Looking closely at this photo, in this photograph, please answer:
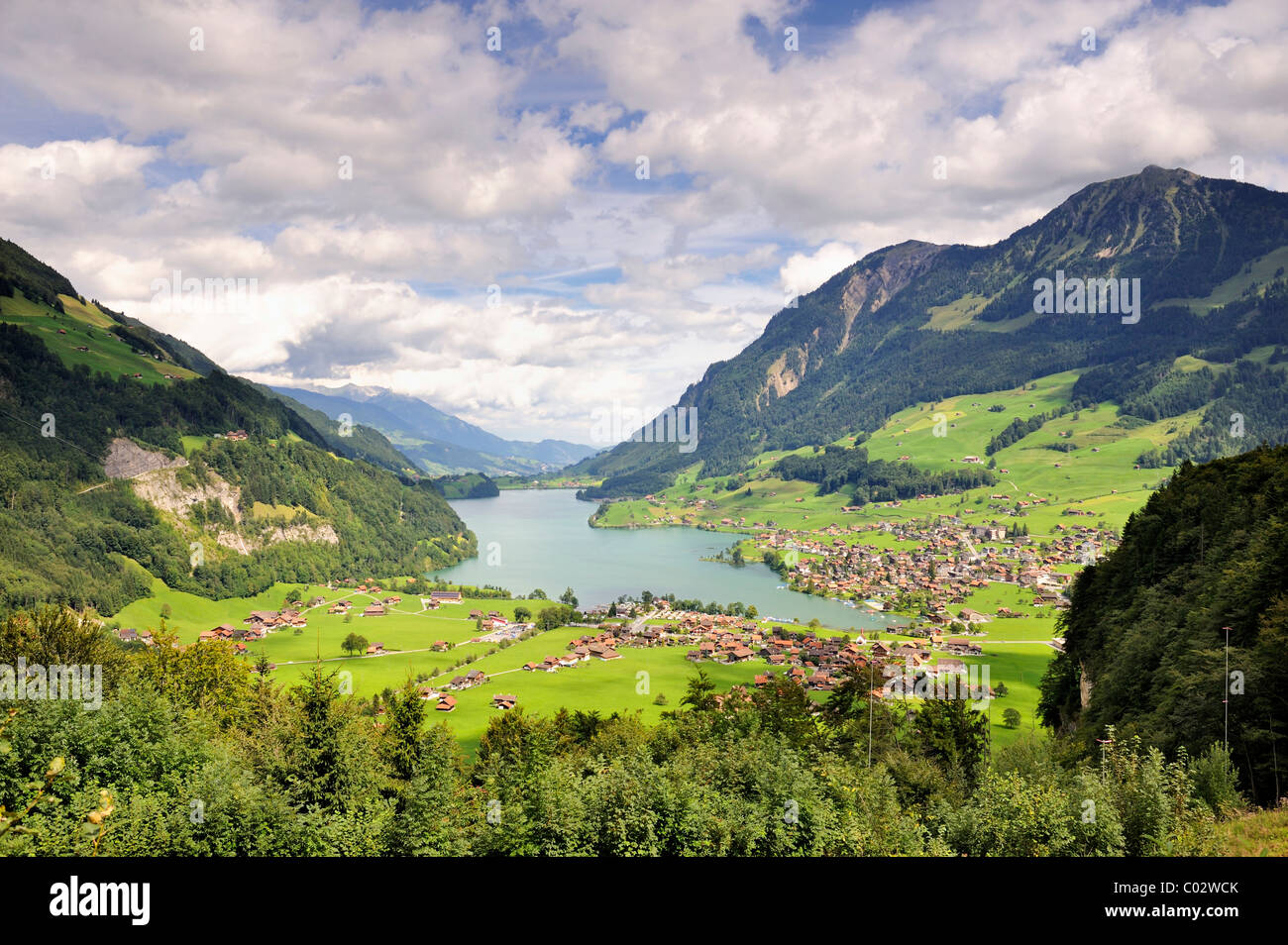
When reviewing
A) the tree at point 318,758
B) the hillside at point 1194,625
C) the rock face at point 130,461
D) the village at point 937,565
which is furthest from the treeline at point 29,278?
the hillside at point 1194,625

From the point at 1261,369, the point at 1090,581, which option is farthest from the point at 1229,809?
the point at 1261,369

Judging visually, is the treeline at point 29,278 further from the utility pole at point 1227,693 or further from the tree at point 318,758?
the utility pole at point 1227,693

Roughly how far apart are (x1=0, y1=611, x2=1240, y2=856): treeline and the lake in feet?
215

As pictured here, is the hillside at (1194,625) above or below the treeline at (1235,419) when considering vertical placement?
below

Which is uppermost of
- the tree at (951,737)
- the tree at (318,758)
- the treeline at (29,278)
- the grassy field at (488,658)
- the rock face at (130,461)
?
the treeline at (29,278)

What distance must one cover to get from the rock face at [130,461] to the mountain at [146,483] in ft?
0.62

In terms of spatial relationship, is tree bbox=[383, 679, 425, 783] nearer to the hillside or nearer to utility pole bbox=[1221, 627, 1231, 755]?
utility pole bbox=[1221, 627, 1231, 755]

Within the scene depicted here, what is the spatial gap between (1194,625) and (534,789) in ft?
82.2

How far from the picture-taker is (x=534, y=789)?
1819 cm

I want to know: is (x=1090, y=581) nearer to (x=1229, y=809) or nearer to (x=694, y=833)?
(x=1229, y=809)

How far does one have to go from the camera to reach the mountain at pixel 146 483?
88750 millimetres

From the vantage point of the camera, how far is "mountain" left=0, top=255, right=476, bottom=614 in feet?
291

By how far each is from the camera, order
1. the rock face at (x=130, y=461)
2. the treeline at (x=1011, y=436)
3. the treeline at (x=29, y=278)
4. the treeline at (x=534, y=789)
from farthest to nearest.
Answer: the treeline at (x=1011, y=436) < the treeline at (x=29, y=278) < the rock face at (x=130, y=461) < the treeline at (x=534, y=789)

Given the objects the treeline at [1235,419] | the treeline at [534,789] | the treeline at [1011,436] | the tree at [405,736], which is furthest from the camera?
the treeline at [1011,436]
